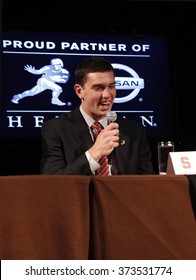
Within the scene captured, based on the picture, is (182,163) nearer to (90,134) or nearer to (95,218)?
(95,218)

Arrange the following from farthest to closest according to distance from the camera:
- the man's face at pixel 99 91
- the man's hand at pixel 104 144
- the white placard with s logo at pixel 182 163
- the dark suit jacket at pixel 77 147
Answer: the man's face at pixel 99 91 < the dark suit jacket at pixel 77 147 < the man's hand at pixel 104 144 < the white placard with s logo at pixel 182 163

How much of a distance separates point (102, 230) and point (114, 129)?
2.20 feet

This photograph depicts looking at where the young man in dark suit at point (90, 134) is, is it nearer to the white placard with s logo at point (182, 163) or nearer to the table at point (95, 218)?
the white placard with s logo at point (182, 163)

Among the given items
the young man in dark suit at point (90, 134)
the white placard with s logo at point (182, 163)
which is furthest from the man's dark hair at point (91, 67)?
the white placard with s logo at point (182, 163)

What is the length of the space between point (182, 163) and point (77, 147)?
2.72 ft

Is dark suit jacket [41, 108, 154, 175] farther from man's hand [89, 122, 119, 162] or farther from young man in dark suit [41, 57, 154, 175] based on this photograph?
man's hand [89, 122, 119, 162]

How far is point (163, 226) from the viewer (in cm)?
133

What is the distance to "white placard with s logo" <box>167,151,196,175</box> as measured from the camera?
1.46m

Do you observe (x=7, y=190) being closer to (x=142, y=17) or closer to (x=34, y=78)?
(x=34, y=78)

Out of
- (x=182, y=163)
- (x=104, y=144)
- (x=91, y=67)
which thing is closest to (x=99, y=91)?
(x=91, y=67)

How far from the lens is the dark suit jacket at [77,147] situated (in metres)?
2.20

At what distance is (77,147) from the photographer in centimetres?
225

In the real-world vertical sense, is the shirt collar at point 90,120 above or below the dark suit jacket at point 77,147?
above
